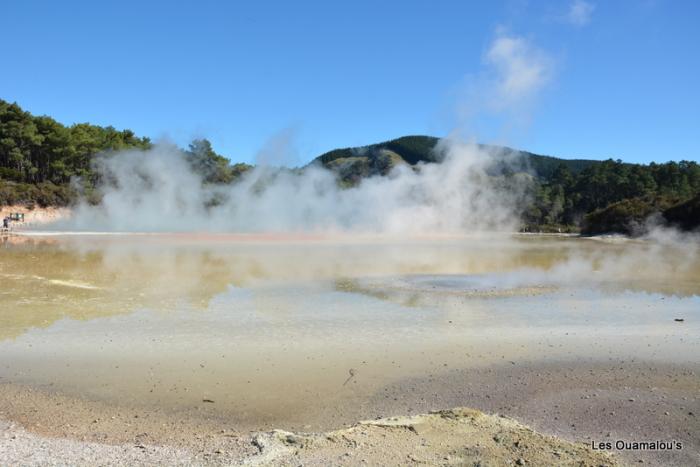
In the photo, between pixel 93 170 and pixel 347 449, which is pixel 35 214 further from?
pixel 347 449

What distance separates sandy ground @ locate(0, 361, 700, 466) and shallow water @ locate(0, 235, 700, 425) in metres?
0.43

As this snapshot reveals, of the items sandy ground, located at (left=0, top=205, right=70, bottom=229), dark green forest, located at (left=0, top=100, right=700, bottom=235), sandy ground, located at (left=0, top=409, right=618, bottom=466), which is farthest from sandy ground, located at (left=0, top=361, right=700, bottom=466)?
sandy ground, located at (left=0, top=205, right=70, bottom=229)

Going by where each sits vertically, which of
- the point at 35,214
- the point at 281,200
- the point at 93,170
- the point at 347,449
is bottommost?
the point at 347,449

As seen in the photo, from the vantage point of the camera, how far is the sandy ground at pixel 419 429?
433 cm

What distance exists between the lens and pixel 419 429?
4.88 meters

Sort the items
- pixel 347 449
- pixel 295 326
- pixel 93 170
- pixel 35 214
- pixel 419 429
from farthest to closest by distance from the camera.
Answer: pixel 93 170 → pixel 35 214 → pixel 295 326 → pixel 419 429 → pixel 347 449

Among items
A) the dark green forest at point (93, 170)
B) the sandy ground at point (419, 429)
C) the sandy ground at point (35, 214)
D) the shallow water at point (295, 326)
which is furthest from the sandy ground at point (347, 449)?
the sandy ground at point (35, 214)

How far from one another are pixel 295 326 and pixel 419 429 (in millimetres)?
4710

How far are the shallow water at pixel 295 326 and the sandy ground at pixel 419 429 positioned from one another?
425mm

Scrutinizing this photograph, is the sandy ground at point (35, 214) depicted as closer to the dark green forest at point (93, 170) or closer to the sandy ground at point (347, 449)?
the dark green forest at point (93, 170)

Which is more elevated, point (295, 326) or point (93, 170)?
point (93, 170)

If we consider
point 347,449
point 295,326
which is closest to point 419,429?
point 347,449

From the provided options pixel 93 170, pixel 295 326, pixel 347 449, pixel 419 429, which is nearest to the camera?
pixel 347 449

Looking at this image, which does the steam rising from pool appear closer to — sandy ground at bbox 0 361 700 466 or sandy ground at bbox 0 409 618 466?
sandy ground at bbox 0 361 700 466
